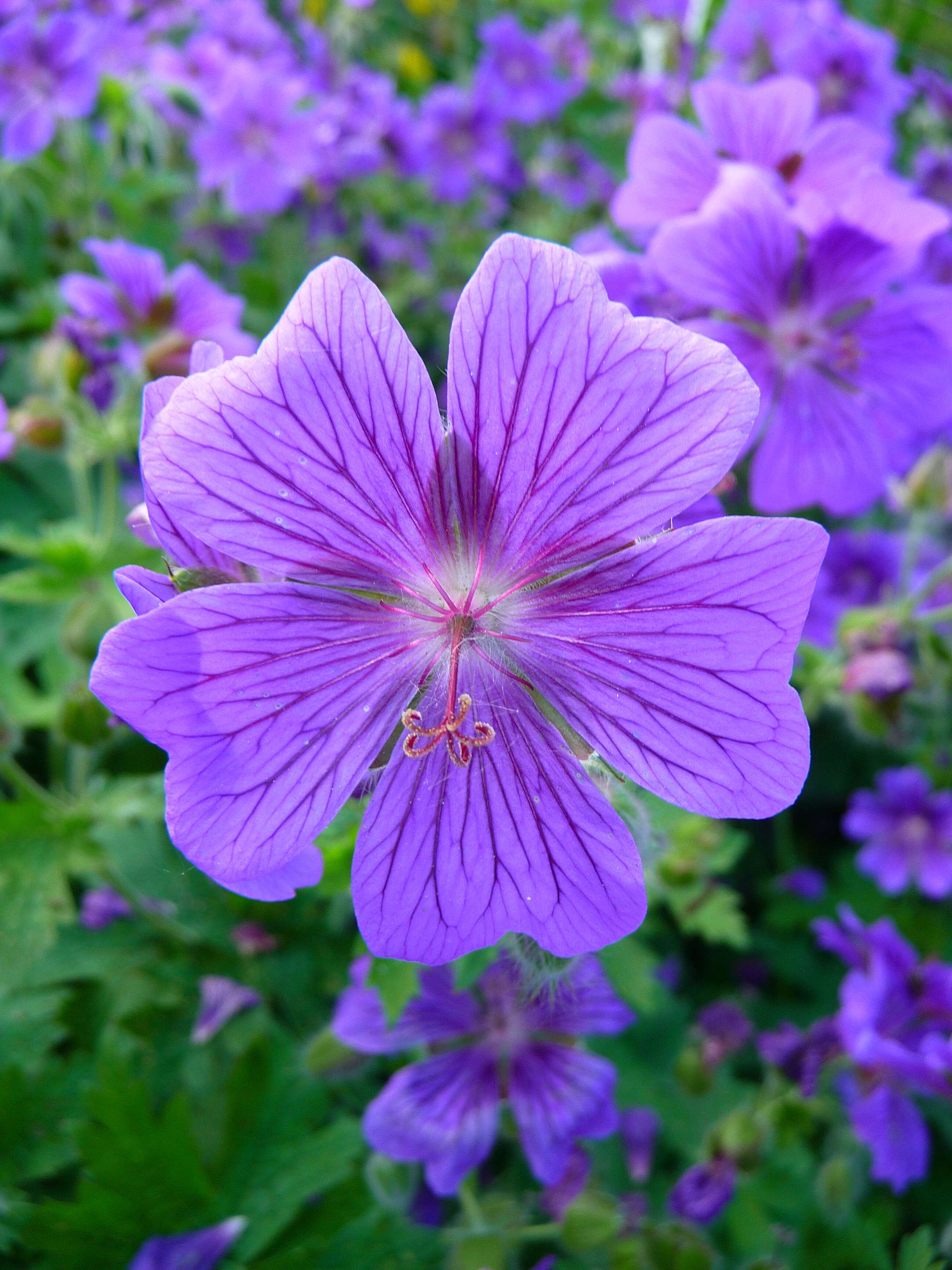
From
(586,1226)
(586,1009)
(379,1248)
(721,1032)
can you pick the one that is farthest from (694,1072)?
(379,1248)

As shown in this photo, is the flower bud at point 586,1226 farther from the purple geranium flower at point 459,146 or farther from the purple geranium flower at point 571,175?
the purple geranium flower at point 459,146

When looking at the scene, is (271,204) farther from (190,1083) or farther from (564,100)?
(190,1083)

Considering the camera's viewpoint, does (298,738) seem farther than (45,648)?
No

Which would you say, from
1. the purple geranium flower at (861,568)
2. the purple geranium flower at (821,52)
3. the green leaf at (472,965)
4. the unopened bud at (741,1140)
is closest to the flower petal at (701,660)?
the green leaf at (472,965)

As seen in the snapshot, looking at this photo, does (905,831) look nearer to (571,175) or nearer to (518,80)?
(571,175)

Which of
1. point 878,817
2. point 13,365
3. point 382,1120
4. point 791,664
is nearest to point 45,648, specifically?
point 13,365
